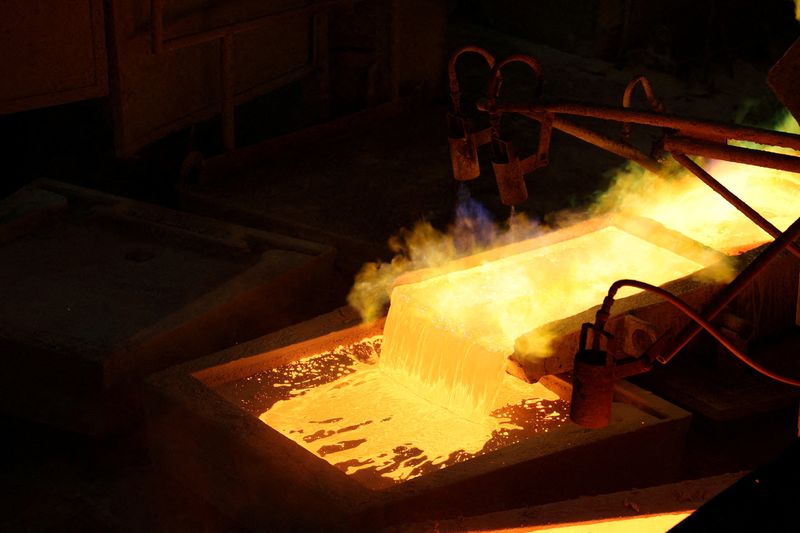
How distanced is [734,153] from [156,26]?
17.4 ft

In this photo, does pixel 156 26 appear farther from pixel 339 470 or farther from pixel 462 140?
pixel 339 470

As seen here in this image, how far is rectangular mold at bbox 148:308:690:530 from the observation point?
15.0 ft

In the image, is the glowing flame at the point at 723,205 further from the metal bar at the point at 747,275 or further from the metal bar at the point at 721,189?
the metal bar at the point at 747,275

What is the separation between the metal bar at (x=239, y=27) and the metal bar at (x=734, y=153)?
16.4 feet

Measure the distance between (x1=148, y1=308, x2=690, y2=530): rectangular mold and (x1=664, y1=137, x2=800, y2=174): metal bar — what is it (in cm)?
190

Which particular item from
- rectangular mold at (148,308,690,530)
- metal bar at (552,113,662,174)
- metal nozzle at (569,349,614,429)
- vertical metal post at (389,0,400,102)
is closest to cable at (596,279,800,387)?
metal nozzle at (569,349,614,429)

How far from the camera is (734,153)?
124 inches

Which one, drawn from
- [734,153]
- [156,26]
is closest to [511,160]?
[734,153]

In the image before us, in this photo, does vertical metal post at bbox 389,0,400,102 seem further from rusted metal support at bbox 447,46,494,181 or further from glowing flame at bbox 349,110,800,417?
rusted metal support at bbox 447,46,494,181

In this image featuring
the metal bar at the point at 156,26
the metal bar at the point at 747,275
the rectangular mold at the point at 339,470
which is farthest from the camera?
the metal bar at the point at 156,26

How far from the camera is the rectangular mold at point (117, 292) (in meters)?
5.78

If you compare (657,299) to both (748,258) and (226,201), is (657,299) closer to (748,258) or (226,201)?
(748,258)

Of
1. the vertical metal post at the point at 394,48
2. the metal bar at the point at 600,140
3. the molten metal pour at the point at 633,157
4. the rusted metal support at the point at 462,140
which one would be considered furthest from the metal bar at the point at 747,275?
the vertical metal post at the point at 394,48

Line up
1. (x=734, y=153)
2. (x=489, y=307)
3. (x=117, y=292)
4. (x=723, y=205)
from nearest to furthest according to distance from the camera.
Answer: (x=734, y=153), (x=489, y=307), (x=117, y=292), (x=723, y=205)
